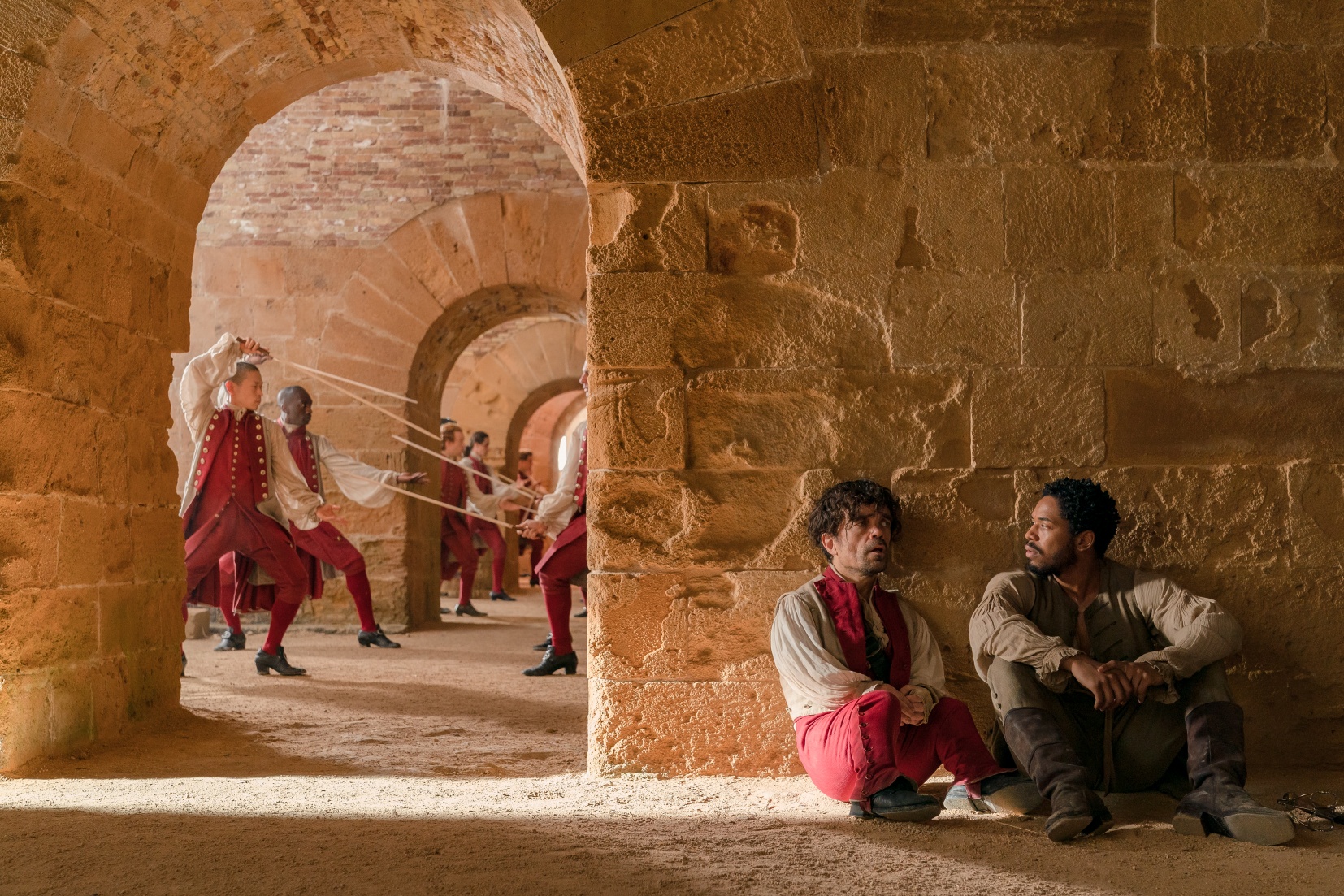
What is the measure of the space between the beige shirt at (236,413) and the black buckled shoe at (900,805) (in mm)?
3490

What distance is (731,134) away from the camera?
11.1ft

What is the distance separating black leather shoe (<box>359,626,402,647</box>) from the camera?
750 centimetres

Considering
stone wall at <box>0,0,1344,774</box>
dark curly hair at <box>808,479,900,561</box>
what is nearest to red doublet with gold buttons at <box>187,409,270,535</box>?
stone wall at <box>0,0,1344,774</box>

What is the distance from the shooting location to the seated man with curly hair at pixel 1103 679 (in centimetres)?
272

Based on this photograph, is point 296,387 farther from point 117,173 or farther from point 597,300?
point 597,300

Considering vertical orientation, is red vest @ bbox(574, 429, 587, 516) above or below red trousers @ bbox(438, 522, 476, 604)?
above

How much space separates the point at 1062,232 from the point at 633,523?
153 centimetres

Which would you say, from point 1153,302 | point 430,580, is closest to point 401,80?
point 430,580

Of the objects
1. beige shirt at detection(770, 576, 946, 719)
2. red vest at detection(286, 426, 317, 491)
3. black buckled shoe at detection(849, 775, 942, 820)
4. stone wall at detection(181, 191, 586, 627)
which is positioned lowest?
black buckled shoe at detection(849, 775, 942, 820)

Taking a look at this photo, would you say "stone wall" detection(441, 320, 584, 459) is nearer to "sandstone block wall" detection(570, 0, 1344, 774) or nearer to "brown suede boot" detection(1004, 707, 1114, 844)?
"sandstone block wall" detection(570, 0, 1344, 774)

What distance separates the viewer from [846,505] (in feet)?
10.4

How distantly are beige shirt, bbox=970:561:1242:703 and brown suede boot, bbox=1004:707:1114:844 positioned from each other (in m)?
0.12

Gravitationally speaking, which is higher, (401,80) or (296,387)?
(401,80)

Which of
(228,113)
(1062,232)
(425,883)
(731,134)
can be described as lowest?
(425,883)
